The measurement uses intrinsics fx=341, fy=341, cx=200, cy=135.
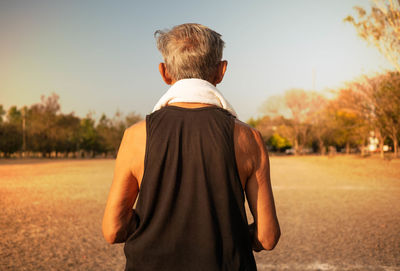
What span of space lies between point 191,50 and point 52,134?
5114cm

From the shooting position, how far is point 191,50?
56.6 inches

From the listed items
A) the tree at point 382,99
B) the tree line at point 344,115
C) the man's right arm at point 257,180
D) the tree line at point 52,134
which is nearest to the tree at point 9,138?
the tree line at point 52,134

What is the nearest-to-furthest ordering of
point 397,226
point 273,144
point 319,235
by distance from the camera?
1. point 319,235
2. point 397,226
3. point 273,144

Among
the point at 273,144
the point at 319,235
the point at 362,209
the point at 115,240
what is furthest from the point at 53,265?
the point at 273,144

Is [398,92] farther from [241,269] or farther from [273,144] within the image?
[273,144]

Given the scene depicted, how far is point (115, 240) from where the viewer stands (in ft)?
4.73

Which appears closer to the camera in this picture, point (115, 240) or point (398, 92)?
point (115, 240)

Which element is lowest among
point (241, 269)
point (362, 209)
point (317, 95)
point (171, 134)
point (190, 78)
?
point (362, 209)

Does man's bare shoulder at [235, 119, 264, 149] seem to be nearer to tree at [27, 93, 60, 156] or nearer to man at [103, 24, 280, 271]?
man at [103, 24, 280, 271]

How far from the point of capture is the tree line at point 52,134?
148 ft

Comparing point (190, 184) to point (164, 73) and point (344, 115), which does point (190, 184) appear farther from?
point (344, 115)

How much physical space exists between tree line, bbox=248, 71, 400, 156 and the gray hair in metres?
24.1

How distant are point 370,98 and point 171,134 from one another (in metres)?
29.8

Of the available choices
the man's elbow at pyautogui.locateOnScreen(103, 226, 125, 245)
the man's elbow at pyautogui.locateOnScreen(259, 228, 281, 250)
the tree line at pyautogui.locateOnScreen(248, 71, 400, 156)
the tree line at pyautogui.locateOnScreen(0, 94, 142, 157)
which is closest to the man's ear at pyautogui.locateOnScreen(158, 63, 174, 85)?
the man's elbow at pyautogui.locateOnScreen(103, 226, 125, 245)
